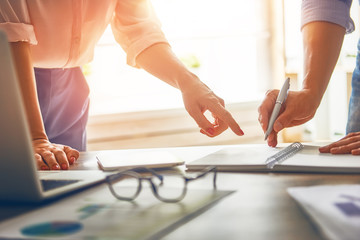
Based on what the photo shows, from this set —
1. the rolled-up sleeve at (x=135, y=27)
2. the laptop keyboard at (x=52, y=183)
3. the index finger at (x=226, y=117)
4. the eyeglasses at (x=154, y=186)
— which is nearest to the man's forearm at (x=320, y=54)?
the index finger at (x=226, y=117)

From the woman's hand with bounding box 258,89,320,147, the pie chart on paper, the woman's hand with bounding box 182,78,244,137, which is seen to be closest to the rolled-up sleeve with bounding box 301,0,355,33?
the woman's hand with bounding box 258,89,320,147

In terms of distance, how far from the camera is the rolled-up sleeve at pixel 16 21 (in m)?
1.19

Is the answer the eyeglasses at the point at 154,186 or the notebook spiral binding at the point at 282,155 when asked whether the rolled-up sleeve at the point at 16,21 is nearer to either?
the eyeglasses at the point at 154,186

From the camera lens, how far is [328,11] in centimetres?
137

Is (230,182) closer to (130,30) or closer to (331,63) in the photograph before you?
(331,63)

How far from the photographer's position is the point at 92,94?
308 centimetres

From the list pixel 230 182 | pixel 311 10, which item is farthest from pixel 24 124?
pixel 311 10

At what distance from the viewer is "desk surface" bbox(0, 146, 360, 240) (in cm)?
48

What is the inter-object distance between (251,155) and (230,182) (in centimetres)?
22

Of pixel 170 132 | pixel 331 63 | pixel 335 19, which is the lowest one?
pixel 170 132

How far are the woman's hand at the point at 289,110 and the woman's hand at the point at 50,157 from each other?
518 millimetres

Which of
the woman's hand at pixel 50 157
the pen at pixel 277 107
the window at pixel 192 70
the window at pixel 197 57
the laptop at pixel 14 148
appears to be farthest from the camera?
the window at pixel 197 57

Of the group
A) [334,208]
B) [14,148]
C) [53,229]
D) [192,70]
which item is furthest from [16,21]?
[192,70]

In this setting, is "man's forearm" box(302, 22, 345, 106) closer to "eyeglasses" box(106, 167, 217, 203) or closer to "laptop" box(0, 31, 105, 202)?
"eyeglasses" box(106, 167, 217, 203)
